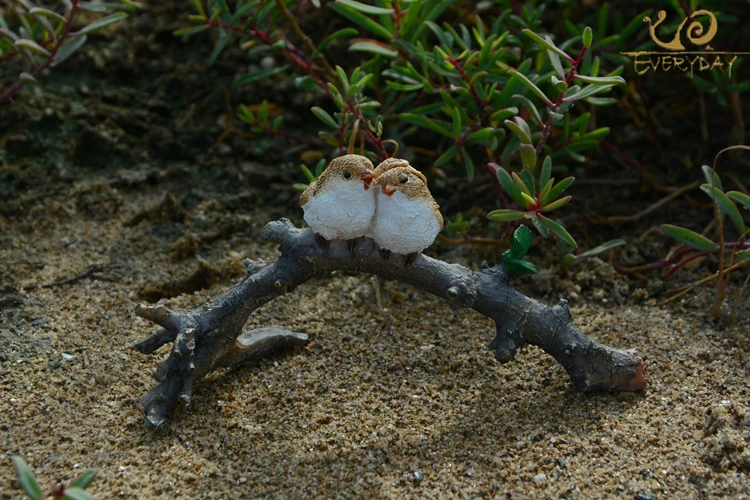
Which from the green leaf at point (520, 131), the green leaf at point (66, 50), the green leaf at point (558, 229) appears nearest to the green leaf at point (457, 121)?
the green leaf at point (520, 131)

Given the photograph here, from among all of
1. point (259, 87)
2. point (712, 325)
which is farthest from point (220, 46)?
point (712, 325)

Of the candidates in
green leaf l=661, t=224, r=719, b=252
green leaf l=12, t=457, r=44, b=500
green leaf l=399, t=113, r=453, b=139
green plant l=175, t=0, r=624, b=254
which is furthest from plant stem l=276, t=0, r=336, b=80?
green leaf l=12, t=457, r=44, b=500

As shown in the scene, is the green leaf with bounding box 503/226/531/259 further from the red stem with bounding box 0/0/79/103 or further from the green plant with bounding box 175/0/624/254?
the red stem with bounding box 0/0/79/103

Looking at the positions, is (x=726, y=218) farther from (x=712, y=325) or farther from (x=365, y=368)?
(x=365, y=368)

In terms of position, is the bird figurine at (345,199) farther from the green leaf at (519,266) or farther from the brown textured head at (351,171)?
the green leaf at (519,266)

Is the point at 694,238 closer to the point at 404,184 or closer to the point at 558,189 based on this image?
the point at 558,189

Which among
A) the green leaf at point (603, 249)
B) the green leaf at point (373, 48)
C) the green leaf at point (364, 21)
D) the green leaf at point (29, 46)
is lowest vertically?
the green leaf at point (603, 249)
